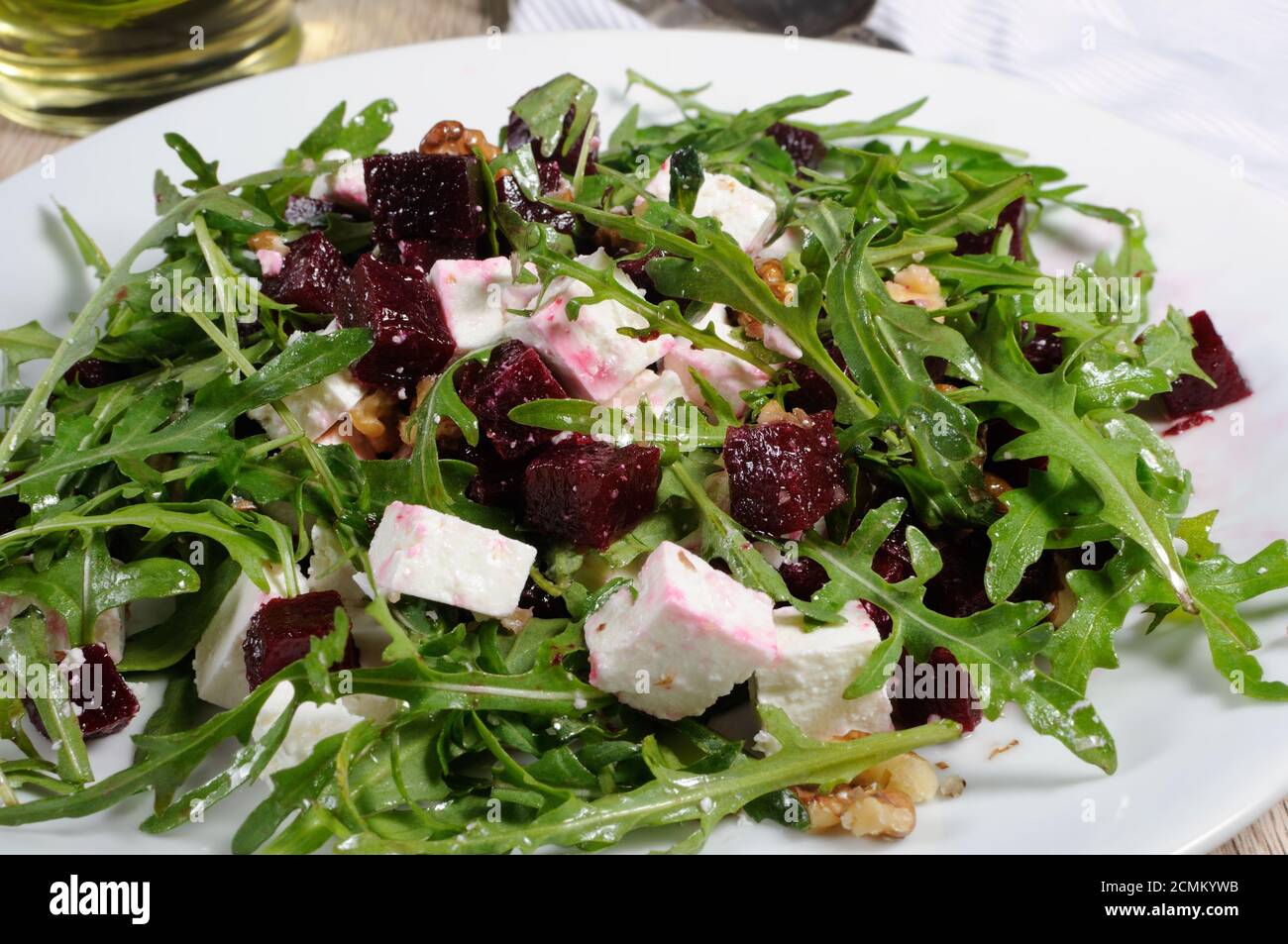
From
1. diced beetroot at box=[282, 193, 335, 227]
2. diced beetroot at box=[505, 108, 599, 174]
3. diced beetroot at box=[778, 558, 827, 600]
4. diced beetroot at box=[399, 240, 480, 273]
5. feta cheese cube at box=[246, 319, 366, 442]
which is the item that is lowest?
diced beetroot at box=[778, 558, 827, 600]

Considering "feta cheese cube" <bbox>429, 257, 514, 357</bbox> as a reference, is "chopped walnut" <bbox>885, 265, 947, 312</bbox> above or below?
above

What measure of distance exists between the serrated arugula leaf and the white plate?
96mm

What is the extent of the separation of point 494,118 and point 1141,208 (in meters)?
1.83

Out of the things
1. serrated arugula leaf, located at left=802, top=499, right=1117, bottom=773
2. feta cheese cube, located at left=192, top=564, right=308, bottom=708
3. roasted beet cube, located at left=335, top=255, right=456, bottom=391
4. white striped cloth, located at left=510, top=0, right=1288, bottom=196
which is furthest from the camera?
white striped cloth, located at left=510, top=0, right=1288, bottom=196

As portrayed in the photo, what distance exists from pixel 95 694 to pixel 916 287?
1.79 m

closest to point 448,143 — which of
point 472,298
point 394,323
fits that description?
point 472,298

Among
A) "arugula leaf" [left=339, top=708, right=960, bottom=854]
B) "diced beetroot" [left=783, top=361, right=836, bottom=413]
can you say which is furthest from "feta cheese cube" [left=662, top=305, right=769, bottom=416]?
"arugula leaf" [left=339, top=708, right=960, bottom=854]

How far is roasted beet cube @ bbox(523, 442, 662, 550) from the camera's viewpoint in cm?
215

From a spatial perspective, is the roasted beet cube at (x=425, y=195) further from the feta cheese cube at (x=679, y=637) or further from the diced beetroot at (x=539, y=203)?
the feta cheese cube at (x=679, y=637)

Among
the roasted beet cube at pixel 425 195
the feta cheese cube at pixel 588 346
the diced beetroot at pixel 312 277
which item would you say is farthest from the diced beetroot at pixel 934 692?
the diced beetroot at pixel 312 277

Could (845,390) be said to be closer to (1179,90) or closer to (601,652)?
(601,652)

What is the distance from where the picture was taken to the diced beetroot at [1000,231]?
290cm

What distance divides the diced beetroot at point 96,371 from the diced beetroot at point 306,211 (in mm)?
519

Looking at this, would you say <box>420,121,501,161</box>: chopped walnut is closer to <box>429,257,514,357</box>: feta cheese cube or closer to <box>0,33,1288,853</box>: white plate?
<box>429,257,514,357</box>: feta cheese cube
